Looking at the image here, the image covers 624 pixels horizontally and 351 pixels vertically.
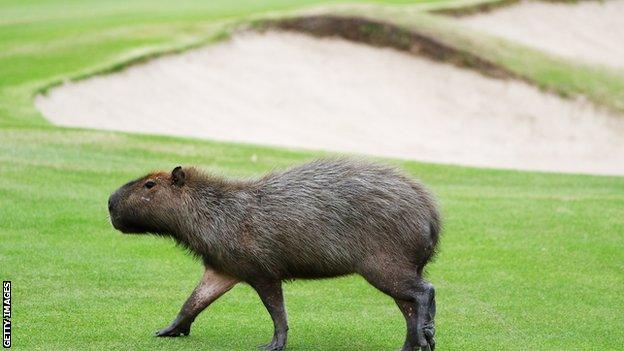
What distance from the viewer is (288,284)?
12484 millimetres

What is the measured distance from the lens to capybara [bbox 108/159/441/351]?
32.3 feet

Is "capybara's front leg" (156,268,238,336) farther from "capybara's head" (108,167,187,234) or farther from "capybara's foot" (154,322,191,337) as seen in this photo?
"capybara's head" (108,167,187,234)

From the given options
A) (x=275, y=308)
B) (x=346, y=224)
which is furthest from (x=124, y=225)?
(x=346, y=224)

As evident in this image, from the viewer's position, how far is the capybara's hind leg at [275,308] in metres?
10.1

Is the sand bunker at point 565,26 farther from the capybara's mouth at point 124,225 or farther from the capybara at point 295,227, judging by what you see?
the capybara's mouth at point 124,225

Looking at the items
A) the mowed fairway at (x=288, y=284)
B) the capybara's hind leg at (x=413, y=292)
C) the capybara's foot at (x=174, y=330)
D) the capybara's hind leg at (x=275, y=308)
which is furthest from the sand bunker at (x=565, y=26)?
the capybara's hind leg at (x=413, y=292)

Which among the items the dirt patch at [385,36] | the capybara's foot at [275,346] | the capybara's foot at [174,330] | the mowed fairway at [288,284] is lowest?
the dirt patch at [385,36]

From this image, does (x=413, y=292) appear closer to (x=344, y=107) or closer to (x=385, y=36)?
(x=344, y=107)

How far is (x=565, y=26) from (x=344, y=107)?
1197 cm

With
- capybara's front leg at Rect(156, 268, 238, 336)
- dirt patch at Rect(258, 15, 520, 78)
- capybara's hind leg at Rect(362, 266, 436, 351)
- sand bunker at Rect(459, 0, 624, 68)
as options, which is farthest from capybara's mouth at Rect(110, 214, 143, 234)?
sand bunker at Rect(459, 0, 624, 68)

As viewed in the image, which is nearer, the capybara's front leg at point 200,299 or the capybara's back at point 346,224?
the capybara's back at point 346,224

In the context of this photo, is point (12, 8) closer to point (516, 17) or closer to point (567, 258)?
point (516, 17)

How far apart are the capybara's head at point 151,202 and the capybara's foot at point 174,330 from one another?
32.5 inches

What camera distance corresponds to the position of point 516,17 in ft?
124
